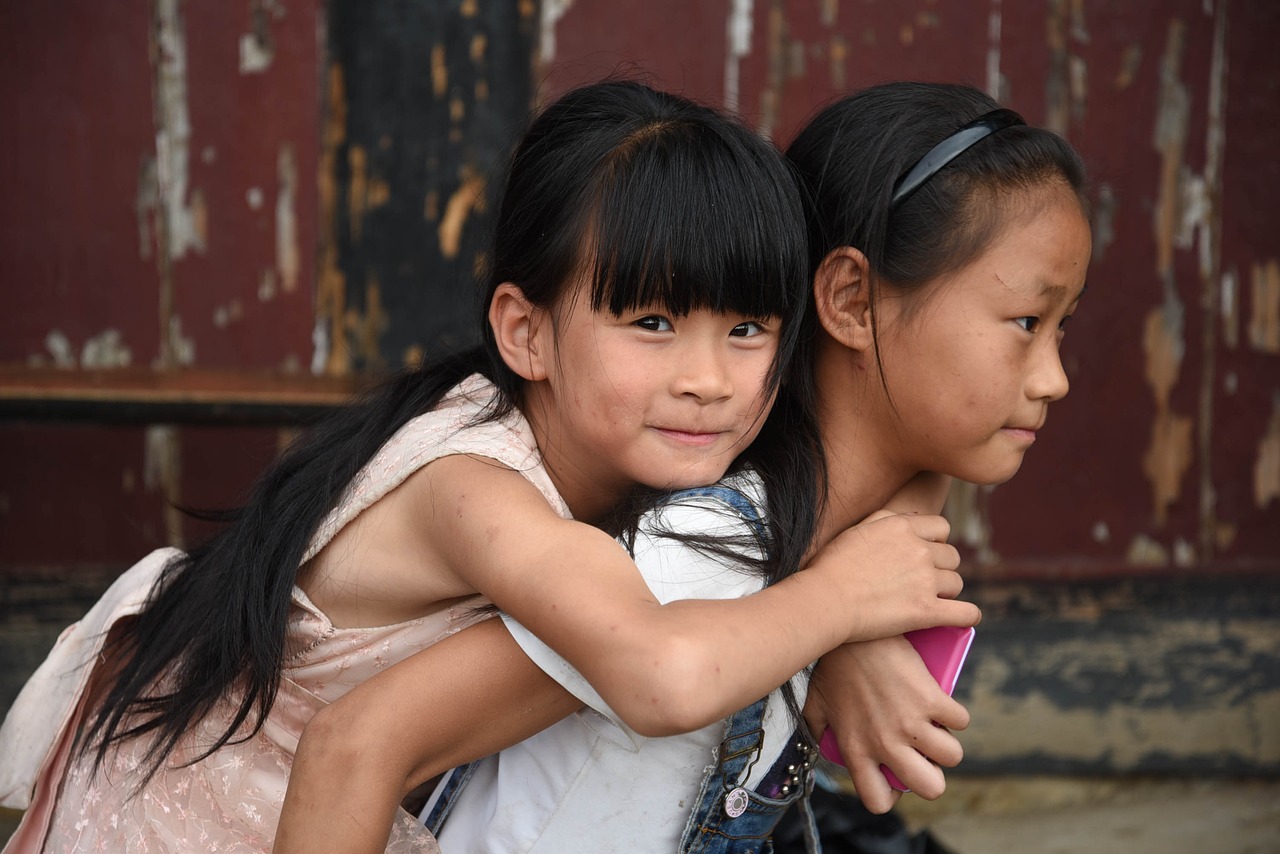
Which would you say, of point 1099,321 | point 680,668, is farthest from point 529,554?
point 1099,321

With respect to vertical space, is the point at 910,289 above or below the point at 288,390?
above

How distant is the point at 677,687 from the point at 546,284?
480 millimetres

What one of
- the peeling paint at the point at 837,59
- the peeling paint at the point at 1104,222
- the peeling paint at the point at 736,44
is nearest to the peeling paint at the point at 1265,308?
the peeling paint at the point at 1104,222

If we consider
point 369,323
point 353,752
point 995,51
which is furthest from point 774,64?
point 353,752

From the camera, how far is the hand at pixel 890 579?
3.85 feet

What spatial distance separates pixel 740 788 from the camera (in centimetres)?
123

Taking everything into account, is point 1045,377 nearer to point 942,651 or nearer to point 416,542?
point 942,651

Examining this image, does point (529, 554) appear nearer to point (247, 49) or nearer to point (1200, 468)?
point (247, 49)

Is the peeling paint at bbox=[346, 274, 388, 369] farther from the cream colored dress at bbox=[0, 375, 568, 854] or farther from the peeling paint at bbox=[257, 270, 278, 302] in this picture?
the cream colored dress at bbox=[0, 375, 568, 854]

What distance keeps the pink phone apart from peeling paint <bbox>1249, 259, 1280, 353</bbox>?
55.1 inches

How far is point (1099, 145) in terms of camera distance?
2287 millimetres

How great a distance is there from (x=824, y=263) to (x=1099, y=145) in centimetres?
116

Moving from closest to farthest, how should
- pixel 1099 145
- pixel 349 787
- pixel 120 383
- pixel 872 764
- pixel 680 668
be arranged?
pixel 680 668, pixel 349 787, pixel 872 764, pixel 120 383, pixel 1099 145

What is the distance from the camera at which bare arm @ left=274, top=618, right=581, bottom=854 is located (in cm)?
111
